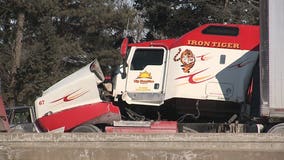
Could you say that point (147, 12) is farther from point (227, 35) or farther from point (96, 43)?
point (227, 35)

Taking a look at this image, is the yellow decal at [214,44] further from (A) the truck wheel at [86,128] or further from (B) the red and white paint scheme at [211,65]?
(A) the truck wheel at [86,128]

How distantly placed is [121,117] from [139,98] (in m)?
0.62

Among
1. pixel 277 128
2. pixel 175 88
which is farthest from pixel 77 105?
pixel 277 128

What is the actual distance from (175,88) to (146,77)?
0.75m

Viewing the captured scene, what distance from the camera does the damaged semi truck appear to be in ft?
40.4

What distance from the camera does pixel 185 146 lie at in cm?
705

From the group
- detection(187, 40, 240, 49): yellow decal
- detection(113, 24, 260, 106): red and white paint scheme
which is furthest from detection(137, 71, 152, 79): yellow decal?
detection(187, 40, 240, 49): yellow decal

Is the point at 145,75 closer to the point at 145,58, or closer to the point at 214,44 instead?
the point at 145,58

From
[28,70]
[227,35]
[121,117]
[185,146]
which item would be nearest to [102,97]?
[121,117]

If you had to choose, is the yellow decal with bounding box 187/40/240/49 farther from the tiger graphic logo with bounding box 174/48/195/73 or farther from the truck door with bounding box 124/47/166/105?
the truck door with bounding box 124/47/166/105

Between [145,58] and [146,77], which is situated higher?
[145,58]

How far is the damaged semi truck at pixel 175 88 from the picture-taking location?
12.3 m

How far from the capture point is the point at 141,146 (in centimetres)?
709

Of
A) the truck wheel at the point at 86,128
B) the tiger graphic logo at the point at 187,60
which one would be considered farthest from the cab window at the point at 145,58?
the truck wheel at the point at 86,128
